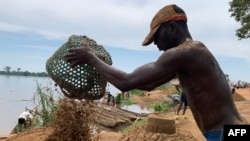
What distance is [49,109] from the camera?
8.39 m

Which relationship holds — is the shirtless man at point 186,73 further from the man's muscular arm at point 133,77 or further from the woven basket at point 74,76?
the woven basket at point 74,76

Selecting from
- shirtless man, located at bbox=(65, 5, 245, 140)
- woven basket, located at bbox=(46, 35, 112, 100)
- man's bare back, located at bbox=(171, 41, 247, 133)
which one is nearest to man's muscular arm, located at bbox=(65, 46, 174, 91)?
shirtless man, located at bbox=(65, 5, 245, 140)

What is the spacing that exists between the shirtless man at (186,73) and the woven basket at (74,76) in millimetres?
394

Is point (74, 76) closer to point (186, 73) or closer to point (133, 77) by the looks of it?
point (133, 77)

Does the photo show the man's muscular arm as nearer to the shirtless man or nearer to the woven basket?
the shirtless man

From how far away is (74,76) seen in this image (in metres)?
2.75

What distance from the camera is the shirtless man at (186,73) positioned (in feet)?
7.13

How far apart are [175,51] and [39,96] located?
6.38 m

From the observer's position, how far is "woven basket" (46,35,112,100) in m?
2.73

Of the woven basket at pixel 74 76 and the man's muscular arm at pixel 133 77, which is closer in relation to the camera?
the man's muscular arm at pixel 133 77

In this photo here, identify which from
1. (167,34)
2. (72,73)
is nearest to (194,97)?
(167,34)

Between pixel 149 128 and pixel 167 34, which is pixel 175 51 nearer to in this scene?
pixel 167 34

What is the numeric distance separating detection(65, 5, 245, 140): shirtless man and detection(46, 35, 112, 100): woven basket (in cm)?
39

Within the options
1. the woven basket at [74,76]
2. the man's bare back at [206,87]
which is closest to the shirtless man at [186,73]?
the man's bare back at [206,87]
